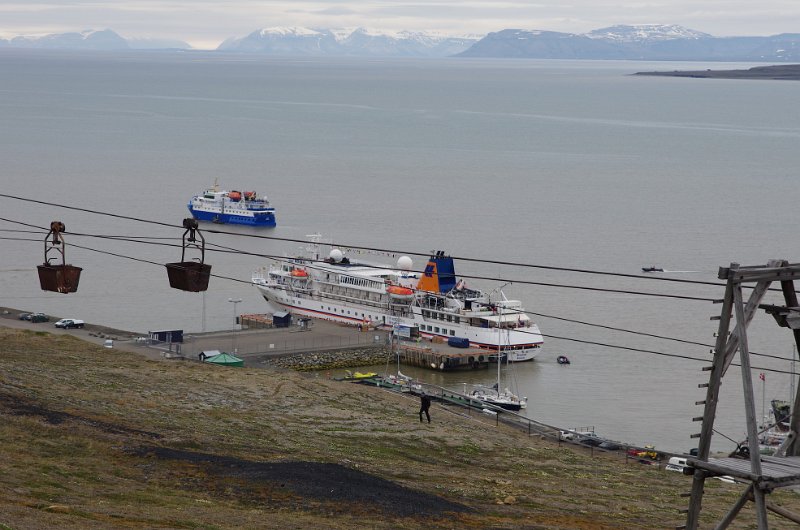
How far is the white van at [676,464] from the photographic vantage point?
98.5 ft

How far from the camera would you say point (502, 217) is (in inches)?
3450

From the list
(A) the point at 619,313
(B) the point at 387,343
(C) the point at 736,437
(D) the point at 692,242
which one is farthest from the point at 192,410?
(D) the point at 692,242

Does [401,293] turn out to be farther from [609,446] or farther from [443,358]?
[609,446]

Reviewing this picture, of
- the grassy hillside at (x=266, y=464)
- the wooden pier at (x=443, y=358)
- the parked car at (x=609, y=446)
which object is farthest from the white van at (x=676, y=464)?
the wooden pier at (x=443, y=358)

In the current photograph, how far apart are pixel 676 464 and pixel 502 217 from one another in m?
57.8

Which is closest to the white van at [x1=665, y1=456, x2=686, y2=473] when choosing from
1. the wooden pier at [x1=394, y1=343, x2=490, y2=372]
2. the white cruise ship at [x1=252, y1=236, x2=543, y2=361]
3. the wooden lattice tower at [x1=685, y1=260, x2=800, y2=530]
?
the wooden lattice tower at [x1=685, y1=260, x2=800, y2=530]

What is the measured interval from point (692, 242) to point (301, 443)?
55.2 meters

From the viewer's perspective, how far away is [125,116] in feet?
612

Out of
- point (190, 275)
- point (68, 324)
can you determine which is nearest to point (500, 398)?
point (68, 324)

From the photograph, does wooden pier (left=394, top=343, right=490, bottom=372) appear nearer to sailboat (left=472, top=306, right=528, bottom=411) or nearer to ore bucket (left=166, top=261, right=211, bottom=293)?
sailboat (left=472, top=306, right=528, bottom=411)

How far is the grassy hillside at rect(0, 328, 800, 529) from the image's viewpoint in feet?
56.5

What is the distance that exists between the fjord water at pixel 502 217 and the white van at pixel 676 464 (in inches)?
108

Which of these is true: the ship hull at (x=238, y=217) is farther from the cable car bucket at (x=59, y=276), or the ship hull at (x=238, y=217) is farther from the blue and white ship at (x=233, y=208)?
the cable car bucket at (x=59, y=276)

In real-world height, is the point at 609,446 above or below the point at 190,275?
below
